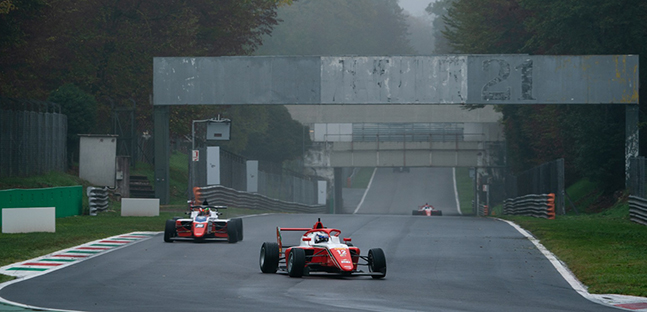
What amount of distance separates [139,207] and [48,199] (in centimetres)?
492

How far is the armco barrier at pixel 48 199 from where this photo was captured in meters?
27.7

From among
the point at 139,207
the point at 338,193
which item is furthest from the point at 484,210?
the point at 139,207

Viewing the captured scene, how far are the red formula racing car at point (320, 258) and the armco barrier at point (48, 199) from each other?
43.5 ft

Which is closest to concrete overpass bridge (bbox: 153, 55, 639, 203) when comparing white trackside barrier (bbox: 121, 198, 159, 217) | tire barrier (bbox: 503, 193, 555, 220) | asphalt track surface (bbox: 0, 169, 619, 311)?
tire barrier (bbox: 503, 193, 555, 220)

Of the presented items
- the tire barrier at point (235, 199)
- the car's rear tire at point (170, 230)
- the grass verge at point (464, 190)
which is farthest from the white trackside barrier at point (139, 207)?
the grass verge at point (464, 190)

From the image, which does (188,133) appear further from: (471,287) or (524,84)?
(471,287)

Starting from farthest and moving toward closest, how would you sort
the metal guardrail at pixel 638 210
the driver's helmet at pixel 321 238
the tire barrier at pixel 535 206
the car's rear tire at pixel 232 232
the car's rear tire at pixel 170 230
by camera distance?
1. the tire barrier at pixel 535 206
2. the metal guardrail at pixel 638 210
3. the car's rear tire at pixel 232 232
4. the car's rear tire at pixel 170 230
5. the driver's helmet at pixel 321 238

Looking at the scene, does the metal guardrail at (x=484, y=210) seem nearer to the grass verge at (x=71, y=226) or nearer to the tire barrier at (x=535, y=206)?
the tire barrier at (x=535, y=206)

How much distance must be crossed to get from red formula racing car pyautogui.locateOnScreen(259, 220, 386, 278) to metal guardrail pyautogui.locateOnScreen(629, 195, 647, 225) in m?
16.5

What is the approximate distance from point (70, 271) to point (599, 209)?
32.5 m

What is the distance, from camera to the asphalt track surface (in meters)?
12.9

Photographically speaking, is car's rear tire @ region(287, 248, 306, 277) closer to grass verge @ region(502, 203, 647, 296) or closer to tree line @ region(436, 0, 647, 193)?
grass verge @ region(502, 203, 647, 296)

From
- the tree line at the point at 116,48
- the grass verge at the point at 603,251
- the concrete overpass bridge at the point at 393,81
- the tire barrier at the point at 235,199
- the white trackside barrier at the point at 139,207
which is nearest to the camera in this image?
the grass verge at the point at 603,251

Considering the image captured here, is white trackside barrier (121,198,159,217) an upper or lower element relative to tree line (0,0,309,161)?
lower
